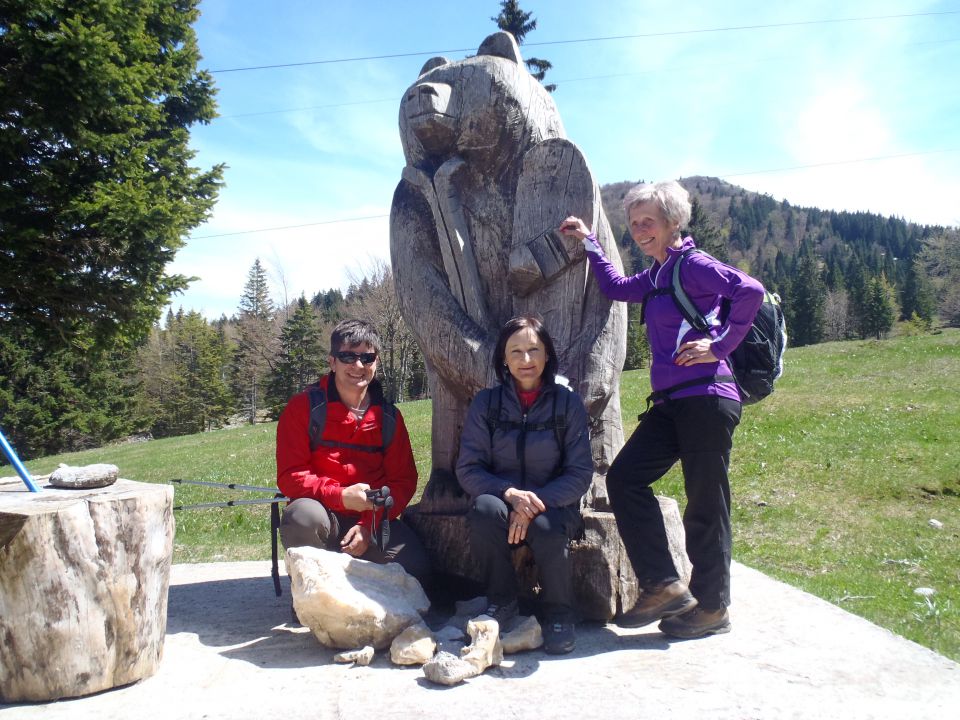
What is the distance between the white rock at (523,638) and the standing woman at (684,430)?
0.44 metres

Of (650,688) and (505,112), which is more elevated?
(505,112)

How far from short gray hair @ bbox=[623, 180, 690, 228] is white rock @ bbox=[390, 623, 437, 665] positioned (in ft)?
6.34

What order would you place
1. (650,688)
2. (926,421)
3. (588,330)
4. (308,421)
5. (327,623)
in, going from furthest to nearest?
(926,421), (588,330), (308,421), (327,623), (650,688)

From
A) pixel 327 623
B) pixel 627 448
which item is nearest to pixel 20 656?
pixel 327 623

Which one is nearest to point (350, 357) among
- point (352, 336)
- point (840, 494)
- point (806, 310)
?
point (352, 336)

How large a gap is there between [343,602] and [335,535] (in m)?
0.51

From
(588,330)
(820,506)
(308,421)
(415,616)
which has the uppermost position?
(588,330)

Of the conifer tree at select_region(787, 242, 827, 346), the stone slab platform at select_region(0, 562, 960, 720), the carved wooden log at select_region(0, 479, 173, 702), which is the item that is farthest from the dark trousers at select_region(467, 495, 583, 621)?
the conifer tree at select_region(787, 242, 827, 346)

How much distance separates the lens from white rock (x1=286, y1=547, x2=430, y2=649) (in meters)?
2.77

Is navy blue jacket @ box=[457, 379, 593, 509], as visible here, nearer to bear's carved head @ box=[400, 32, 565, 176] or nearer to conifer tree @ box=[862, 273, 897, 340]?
bear's carved head @ box=[400, 32, 565, 176]

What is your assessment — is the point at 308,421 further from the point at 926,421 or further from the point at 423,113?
the point at 926,421

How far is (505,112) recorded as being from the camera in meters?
3.58

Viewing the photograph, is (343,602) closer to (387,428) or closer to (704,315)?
(387,428)

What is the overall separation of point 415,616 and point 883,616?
102 inches
